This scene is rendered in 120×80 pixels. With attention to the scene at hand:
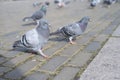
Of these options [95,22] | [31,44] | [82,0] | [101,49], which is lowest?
[82,0]

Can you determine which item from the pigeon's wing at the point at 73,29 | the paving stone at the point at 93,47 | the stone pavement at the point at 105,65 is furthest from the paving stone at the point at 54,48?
the stone pavement at the point at 105,65

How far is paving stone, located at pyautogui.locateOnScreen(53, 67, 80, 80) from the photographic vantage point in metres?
4.01

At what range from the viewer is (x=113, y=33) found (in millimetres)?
6867

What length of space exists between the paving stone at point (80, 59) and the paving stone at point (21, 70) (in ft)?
2.26

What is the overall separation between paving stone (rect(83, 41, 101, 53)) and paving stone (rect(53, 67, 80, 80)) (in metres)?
1.13

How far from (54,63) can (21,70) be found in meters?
0.66

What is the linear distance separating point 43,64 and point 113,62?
1.26 m

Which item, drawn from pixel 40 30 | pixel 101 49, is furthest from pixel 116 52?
pixel 40 30

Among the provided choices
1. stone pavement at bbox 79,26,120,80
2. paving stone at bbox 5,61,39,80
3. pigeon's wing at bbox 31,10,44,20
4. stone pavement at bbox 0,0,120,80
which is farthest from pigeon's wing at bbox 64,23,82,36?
pigeon's wing at bbox 31,10,44,20

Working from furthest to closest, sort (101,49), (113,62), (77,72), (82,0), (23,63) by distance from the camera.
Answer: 1. (82,0)
2. (101,49)
3. (23,63)
4. (113,62)
5. (77,72)

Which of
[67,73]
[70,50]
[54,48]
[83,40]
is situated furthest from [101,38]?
[67,73]

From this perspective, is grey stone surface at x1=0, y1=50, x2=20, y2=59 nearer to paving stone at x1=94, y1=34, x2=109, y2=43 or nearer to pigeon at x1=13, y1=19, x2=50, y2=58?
pigeon at x1=13, y1=19, x2=50, y2=58

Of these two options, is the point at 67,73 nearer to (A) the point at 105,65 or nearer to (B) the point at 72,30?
(A) the point at 105,65

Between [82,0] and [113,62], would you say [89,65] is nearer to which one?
[113,62]
